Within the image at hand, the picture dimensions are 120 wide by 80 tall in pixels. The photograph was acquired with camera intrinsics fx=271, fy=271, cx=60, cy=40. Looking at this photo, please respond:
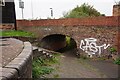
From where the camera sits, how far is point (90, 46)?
18734mm

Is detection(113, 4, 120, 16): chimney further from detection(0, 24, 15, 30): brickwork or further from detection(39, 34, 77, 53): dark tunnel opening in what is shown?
detection(0, 24, 15, 30): brickwork

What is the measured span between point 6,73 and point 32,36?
55.5 feet

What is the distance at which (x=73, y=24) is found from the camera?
19125 mm

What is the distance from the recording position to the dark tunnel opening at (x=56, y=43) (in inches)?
845

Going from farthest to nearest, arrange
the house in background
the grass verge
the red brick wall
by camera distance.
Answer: the house in background, the red brick wall, the grass verge

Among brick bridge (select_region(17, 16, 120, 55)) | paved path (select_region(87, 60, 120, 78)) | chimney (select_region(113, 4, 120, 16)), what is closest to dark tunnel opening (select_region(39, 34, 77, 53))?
brick bridge (select_region(17, 16, 120, 55))

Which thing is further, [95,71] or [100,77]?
[95,71]

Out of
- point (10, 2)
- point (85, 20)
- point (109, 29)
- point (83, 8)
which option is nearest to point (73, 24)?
point (85, 20)

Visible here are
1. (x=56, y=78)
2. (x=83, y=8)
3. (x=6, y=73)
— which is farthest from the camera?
(x=83, y=8)

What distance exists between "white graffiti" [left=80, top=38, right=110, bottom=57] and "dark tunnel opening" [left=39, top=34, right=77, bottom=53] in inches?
130

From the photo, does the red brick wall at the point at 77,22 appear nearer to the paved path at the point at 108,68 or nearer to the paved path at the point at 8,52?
the paved path at the point at 108,68

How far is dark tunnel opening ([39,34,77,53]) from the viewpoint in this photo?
70.4 feet

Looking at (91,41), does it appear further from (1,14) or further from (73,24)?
(1,14)

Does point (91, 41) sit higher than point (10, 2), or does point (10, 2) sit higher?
Answer: point (10, 2)
